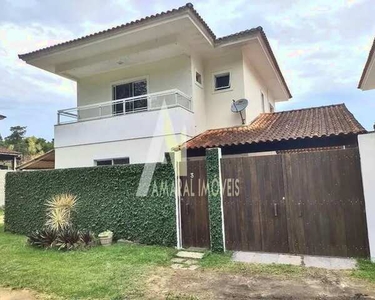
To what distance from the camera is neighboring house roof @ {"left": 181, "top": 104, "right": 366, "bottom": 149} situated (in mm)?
10932

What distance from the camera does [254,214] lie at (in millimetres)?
8820

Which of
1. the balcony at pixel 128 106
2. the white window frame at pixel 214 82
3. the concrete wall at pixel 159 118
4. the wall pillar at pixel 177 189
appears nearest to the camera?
the wall pillar at pixel 177 189

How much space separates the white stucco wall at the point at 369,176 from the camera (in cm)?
732

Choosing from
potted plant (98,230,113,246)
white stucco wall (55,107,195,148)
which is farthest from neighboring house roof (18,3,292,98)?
potted plant (98,230,113,246)

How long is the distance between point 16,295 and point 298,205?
287 inches

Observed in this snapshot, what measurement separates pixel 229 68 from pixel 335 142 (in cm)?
651

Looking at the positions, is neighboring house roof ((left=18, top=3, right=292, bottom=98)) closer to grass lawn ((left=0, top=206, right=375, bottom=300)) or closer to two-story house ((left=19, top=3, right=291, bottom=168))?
two-story house ((left=19, top=3, right=291, bottom=168))

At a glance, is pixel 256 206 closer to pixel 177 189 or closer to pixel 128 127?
pixel 177 189

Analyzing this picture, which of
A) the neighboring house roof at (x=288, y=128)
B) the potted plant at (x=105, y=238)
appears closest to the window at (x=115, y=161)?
the neighboring house roof at (x=288, y=128)

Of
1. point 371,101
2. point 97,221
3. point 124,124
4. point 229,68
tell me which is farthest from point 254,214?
point 371,101

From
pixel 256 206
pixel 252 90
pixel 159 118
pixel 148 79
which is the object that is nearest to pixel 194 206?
pixel 256 206

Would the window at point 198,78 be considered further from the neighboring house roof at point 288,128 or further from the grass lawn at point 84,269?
the grass lawn at point 84,269

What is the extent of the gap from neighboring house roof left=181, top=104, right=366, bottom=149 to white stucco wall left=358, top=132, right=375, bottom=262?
2781mm

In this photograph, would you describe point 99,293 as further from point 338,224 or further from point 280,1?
point 280,1
